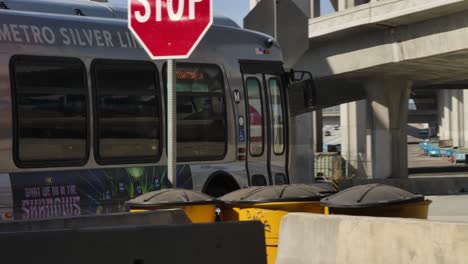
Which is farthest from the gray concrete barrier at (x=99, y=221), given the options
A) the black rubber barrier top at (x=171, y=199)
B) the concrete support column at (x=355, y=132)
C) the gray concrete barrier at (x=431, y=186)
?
the concrete support column at (x=355, y=132)

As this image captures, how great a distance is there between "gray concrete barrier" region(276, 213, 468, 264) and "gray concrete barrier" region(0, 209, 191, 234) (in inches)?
38.8

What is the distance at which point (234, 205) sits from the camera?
25.3 ft

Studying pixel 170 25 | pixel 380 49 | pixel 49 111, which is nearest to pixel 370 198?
pixel 170 25

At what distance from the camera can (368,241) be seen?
6.10 metres

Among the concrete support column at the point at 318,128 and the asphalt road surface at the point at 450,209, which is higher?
the concrete support column at the point at 318,128

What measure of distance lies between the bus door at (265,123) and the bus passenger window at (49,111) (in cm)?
291

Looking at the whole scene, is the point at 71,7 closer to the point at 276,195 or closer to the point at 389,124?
the point at 276,195

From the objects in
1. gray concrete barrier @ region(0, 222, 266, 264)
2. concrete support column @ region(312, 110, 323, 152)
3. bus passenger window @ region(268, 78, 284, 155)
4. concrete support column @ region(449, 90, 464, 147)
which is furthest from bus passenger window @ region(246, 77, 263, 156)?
concrete support column @ region(449, 90, 464, 147)

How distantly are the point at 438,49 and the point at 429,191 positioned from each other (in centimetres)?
585

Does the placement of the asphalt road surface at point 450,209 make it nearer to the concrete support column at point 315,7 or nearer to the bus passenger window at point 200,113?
the bus passenger window at point 200,113

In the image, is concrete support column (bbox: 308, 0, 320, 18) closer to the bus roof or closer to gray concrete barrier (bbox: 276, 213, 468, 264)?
the bus roof

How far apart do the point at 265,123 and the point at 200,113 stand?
1.37 metres

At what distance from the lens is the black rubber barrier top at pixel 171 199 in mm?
7469

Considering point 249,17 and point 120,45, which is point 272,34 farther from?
point 120,45
